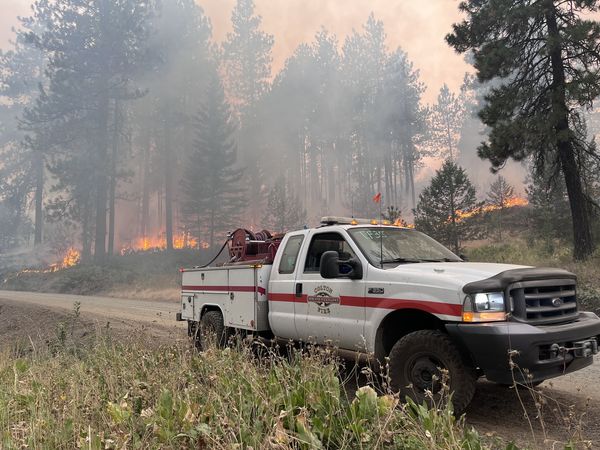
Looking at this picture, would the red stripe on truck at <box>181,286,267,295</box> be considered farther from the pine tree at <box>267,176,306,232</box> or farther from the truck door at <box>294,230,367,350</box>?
the pine tree at <box>267,176,306,232</box>

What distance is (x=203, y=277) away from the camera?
7629 mm

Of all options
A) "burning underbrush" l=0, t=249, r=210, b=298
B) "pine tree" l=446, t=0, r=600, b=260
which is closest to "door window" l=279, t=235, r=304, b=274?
"pine tree" l=446, t=0, r=600, b=260

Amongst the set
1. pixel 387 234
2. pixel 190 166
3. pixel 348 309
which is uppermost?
pixel 190 166

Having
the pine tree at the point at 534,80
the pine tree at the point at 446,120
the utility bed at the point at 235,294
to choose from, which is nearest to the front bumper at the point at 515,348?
the utility bed at the point at 235,294

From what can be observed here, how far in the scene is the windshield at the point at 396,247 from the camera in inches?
202

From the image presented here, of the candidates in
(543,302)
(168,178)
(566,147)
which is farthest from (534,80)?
(168,178)

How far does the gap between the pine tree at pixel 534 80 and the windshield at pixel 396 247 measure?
36.6ft

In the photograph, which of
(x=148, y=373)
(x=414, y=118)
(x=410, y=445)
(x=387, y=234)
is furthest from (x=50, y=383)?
(x=414, y=118)

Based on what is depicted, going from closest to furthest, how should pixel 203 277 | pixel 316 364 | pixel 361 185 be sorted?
pixel 316 364 → pixel 203 277 → pixel 361 185

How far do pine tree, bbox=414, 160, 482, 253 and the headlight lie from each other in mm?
16759

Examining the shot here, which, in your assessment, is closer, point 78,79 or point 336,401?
point 336,401

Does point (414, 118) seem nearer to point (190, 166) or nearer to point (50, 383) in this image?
point (190, 166)

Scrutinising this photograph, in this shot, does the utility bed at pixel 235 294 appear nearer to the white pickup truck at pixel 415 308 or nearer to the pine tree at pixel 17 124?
the white pickup truck at pixel 415 308

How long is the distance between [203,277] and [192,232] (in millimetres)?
34858
